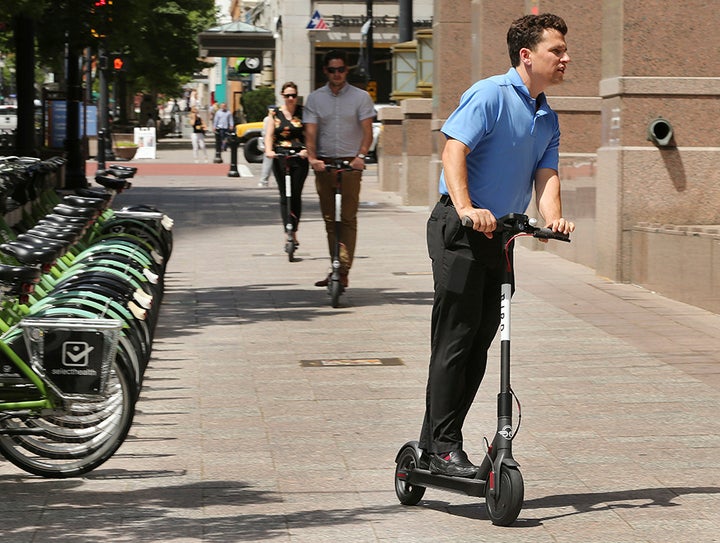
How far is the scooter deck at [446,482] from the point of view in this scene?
5370 millimetres

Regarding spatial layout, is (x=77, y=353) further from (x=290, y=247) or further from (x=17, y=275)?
(x=290, y=247)

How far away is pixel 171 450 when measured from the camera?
665 centimetres

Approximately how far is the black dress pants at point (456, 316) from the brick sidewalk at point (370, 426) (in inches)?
14.7

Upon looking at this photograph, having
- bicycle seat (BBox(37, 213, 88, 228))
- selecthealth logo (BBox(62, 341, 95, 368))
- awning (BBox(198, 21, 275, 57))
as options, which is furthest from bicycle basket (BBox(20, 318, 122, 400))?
awning (BBox(198, 21, 275, 57))

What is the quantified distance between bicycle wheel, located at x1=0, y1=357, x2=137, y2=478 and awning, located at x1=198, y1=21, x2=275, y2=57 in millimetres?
40793

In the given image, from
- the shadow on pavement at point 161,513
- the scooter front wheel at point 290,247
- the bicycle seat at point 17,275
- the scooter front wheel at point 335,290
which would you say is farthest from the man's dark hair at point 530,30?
the scooter front wheel at point 290,247

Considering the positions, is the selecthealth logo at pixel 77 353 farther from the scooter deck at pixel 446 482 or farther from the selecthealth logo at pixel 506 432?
the selecthealth logo at pixel 506 432

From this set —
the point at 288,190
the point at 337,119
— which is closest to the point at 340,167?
the point at 337,119

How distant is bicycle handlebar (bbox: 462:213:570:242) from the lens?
5.21m

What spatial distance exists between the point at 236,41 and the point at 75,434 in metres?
41.7

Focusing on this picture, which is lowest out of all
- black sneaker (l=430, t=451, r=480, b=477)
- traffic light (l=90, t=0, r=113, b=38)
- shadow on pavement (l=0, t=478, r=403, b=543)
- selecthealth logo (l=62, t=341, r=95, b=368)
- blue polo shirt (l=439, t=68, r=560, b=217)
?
shadow on pavement (l=0, t=478, r=403, b=543)

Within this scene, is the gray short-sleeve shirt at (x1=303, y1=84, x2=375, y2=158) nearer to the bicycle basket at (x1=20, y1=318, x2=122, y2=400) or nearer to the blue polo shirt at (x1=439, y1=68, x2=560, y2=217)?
the bicycle basket at (x1=20, y1=318, x2=122, y2=400)

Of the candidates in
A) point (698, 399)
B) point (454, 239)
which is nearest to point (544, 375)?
point (698, 399)

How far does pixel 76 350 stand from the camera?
19.2 feet
